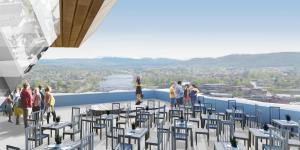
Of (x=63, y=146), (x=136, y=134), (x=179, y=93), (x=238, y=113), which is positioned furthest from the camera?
(x=179, y=93)

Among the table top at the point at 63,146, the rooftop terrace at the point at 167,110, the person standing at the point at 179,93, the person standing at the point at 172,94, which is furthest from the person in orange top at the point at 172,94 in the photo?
the table top at the point at 63,146

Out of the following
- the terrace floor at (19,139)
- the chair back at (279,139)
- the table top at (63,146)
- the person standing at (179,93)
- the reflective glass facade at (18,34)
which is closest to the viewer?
the reflective glass facade at (18,34)

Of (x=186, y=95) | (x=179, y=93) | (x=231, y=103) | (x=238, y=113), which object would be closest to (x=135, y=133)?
(x=238, y=113)

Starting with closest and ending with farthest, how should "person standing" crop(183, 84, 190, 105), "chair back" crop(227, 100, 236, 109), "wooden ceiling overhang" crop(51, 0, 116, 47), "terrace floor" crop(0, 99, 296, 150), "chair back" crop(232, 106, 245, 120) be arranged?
"wooden ceiling overhang" crop(51, 0, 116, 47), "terrace floor" crop(0, 99, 296, 150), "chair back" crop(232, 106, 245, 120), "chair back" crop(227, 100, 236, 109), "person standing" crop(183, 84, 190, 105)

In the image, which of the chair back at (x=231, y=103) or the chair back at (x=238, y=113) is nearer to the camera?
the chair back at (x=238, y=113)

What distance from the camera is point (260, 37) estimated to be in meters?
117

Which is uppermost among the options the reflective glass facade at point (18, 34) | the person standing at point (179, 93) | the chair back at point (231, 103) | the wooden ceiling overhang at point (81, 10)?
the wooden ceiling overhang at point (81, 10)

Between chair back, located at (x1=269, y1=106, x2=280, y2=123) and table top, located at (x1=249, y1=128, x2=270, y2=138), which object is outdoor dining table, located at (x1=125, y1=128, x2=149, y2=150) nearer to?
table top, located at (x1=249, y1=128, x2=270, y2=138)

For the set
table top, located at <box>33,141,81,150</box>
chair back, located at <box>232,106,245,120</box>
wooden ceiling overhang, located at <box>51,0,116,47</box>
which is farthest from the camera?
chair back, located at <box>232,106,245,120</box>

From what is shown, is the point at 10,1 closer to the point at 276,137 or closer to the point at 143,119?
the point at 276,137

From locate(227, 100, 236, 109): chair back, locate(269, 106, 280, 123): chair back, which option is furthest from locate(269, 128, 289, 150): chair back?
locate(227, 100, 236, 109): chair back

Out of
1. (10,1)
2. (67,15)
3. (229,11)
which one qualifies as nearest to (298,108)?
(67,15)

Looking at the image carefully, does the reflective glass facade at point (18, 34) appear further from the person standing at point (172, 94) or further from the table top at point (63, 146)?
the person standing at point (172, 94)

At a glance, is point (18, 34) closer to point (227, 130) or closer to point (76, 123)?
point (76, 123)
